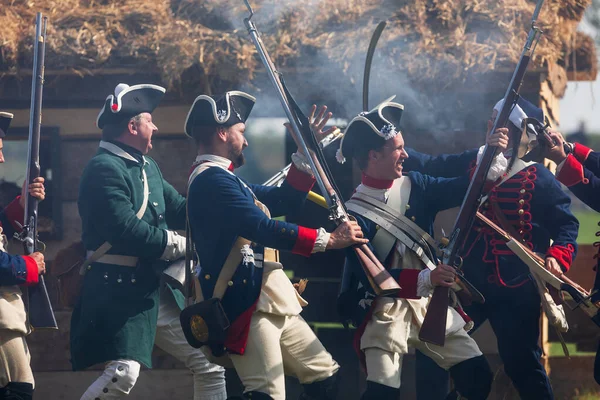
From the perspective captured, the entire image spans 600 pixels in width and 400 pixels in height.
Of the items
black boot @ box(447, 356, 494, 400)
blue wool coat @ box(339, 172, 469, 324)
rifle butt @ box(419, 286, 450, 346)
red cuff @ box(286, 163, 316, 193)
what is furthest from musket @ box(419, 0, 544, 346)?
red cuff @ box(286, 163, 316, 193)

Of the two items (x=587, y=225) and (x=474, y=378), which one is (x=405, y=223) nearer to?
(x=474, y=378)

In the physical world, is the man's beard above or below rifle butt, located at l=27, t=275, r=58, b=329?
above

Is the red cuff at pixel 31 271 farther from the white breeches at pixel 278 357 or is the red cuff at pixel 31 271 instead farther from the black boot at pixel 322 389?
the black boot at pixel 322 389

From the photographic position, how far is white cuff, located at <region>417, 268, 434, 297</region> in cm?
489

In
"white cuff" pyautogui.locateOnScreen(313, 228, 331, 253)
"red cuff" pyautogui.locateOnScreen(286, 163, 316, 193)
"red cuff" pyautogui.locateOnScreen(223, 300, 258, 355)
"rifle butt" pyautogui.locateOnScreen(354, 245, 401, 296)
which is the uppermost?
"red cuff" pyautogui.locateOnScreen(286, 163, 316, 193)

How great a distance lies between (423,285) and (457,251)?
0.29 meters

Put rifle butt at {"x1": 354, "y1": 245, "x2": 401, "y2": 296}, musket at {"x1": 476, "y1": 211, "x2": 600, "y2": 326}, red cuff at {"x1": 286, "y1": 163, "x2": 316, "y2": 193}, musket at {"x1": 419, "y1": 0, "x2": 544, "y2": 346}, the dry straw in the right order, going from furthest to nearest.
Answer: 1. the dry straw
2. red cuff at {"x1": 286, "y1": 163, "x2": 316, "y2": 193}
3. musket at {"x1": 476, "y1": 211, "x2": 600, "y2": 326}
4. musket at {"x1": 419, "y1": 0, "x2": 544, "y2": 346}
5. rifle butt at {"x1": 354, "y1": 245, "x2": 401, "y2": 296}

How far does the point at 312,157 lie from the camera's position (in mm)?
5062

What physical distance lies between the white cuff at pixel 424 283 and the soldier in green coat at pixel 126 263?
1.40 meters

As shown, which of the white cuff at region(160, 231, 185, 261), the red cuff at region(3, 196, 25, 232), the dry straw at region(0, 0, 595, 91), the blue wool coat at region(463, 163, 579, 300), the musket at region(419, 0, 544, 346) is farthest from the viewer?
the dry straw at region(0, 0, 595, 91)

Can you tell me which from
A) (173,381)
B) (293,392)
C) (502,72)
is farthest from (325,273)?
(502,72)

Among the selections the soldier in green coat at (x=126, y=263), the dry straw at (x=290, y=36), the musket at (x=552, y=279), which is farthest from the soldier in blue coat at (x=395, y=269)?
the dry straw at (x=290, y=36)

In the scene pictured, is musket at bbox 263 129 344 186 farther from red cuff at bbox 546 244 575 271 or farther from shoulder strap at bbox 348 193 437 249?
red cuff at bbox 546 244 575 271

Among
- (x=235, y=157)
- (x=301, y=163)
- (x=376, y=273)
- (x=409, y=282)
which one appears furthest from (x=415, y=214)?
(x=235, y=157)
